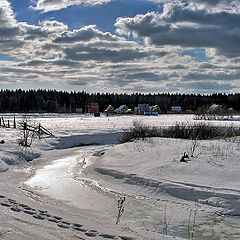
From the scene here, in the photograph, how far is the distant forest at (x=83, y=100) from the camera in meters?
126

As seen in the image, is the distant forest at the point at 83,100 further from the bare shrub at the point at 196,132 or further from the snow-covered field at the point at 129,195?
the snow-covered field at the point at 129,195

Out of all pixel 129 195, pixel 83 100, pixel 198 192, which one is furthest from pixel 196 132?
pixel 83 100

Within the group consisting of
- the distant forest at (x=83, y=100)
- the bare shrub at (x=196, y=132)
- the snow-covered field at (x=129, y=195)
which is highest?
the distant forest at (x=83, y=100)

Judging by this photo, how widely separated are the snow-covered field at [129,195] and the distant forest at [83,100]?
10498 cm

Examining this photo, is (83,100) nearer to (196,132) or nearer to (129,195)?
(196,132)

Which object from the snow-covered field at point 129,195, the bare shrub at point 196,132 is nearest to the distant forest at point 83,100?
the bare shrub at point 196,132

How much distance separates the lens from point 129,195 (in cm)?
1108

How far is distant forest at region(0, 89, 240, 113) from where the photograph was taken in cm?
12556

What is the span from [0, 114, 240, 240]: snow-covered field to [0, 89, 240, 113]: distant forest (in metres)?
105

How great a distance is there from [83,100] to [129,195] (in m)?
133

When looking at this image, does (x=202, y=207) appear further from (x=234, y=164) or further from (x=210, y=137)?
(x=210, y=137)

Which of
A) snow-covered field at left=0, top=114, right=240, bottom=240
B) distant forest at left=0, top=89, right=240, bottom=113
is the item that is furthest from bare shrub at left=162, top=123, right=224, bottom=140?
distant forest at left=0, top=89, right=240, bottom=113

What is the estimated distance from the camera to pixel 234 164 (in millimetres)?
11773

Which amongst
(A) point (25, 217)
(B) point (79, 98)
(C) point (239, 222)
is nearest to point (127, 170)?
(C) point (239, 222)
